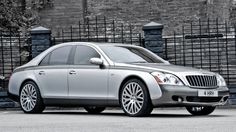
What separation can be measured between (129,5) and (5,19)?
4.44m

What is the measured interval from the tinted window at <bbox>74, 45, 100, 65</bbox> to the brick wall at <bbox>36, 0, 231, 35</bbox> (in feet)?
36.7

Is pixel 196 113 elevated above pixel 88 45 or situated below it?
below

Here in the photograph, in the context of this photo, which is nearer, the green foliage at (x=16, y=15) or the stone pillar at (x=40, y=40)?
the stone pillar at (x=40, y=40)

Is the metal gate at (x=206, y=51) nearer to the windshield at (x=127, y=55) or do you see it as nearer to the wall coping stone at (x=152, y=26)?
the wall coping stone at (x=152, y=26)

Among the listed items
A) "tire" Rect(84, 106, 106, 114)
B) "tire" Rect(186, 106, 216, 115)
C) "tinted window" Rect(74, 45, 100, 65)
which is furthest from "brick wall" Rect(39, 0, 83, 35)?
"tire" Rect(186, 106, 216, 115)

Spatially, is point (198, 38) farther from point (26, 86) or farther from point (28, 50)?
point (26, 86)

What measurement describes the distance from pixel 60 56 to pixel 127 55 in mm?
1548

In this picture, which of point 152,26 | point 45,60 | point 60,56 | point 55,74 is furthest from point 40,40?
point 55,74

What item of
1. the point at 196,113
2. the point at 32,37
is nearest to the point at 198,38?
the point at 32,37

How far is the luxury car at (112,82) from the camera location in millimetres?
14406

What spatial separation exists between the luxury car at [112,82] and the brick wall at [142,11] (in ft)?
35.4

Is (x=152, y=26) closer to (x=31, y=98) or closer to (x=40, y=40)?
(x=40, y=40)

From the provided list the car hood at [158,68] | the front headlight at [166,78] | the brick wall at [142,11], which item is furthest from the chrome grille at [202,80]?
the brick wall at [142,11]

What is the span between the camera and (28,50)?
Answer: 878 inches
